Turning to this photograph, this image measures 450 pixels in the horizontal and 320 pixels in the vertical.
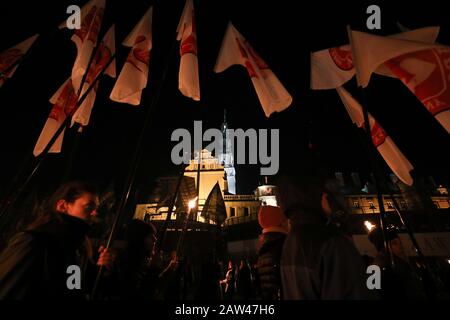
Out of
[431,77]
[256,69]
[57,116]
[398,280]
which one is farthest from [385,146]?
[57,116]

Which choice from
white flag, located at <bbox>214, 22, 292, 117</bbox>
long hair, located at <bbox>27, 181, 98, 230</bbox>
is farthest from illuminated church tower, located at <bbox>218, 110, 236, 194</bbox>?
long hair, located at <bbox>27, 181, 98, 230</bbox>

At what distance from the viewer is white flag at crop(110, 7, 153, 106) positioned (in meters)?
5.33

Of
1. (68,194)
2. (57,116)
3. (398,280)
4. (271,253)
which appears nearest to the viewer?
(68,194)

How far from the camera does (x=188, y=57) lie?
543 centimetres

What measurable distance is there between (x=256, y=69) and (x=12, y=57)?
6.18m

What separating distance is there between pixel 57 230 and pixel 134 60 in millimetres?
4729

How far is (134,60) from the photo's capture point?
5.59 meters

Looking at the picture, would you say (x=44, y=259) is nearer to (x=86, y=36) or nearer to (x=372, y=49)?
(x=86, y=36)

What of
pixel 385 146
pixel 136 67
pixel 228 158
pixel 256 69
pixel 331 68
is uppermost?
pixel 228 158

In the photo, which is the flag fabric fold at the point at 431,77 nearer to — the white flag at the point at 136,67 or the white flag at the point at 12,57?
the white flag at the point at 136,67

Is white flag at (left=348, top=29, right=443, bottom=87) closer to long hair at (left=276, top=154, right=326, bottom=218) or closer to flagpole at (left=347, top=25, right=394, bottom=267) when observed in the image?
flagpole at (left=347, top=25, right=394, bottom=267)

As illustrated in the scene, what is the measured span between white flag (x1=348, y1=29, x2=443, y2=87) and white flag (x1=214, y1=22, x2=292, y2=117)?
1.77m

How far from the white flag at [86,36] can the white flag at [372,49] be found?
19.1 ft

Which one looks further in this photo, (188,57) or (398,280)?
(188,57)
